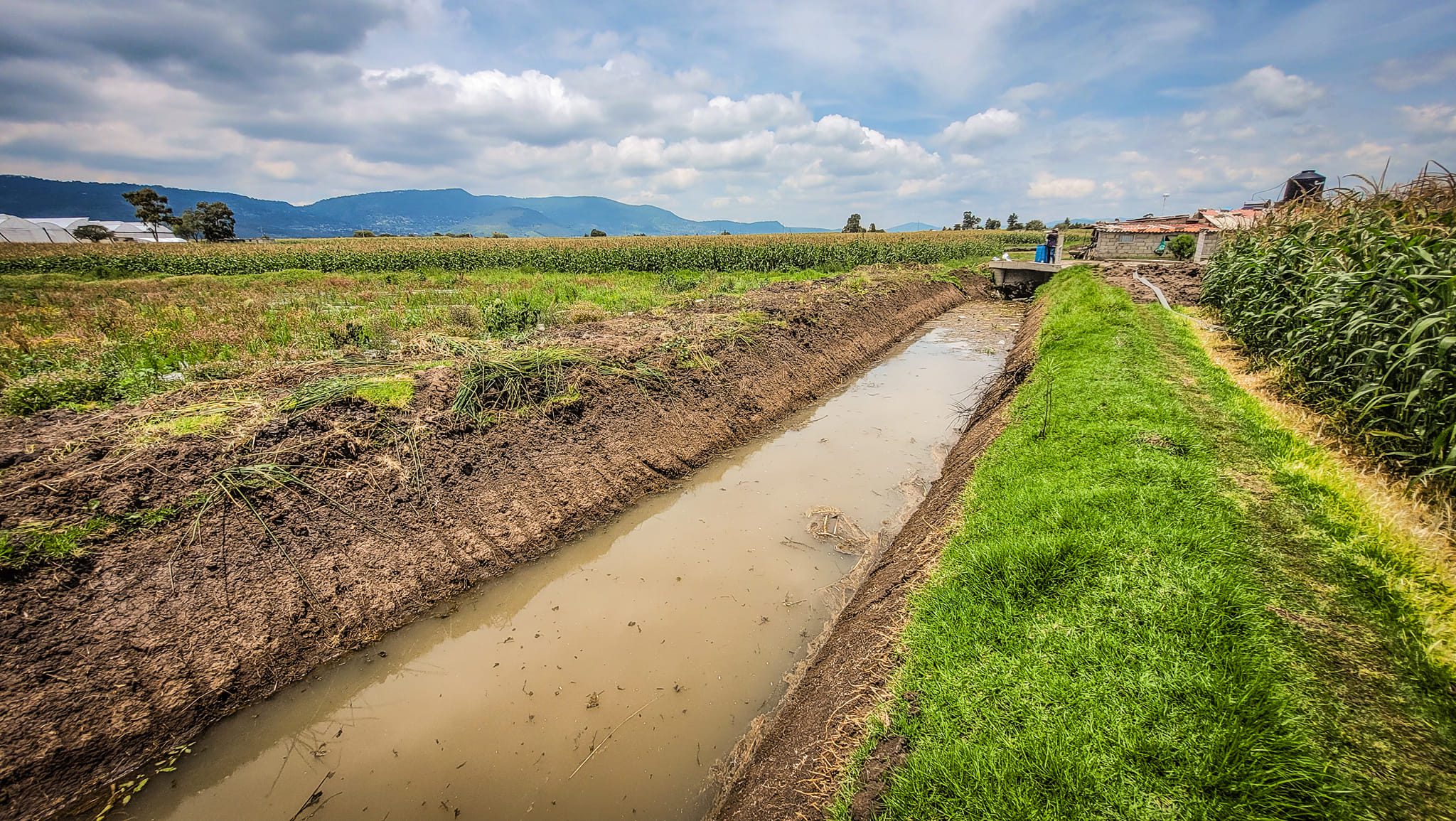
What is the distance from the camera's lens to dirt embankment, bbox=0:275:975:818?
3.24 metres

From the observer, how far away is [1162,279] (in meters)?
15.1

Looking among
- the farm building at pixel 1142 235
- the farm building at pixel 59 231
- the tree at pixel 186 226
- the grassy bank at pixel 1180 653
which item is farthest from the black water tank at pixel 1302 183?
the tree at pixel 186 226

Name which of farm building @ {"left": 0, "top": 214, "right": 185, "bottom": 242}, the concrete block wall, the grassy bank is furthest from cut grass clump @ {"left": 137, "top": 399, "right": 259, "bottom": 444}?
farm building @ {"left": 0, "top": 214, "right": 185, "bottom": 242}

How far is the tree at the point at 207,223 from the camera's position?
52.0 meters

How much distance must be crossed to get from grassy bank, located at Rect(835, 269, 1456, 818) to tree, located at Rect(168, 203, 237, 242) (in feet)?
231

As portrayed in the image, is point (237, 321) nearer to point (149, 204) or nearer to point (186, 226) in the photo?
point (149, 204)

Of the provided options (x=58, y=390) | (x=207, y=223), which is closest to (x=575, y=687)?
(x=58, y=390)

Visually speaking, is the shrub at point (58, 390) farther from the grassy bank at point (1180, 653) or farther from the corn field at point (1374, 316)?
the corn field at point (1374, 316)

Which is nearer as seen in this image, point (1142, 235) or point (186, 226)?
point (1142, 235)

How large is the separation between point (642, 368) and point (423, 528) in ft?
11.6

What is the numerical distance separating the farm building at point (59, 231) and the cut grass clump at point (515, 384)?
2782 inches

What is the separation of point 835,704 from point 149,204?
269ft

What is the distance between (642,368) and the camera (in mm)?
7441

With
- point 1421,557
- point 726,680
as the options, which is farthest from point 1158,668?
point 726,680
